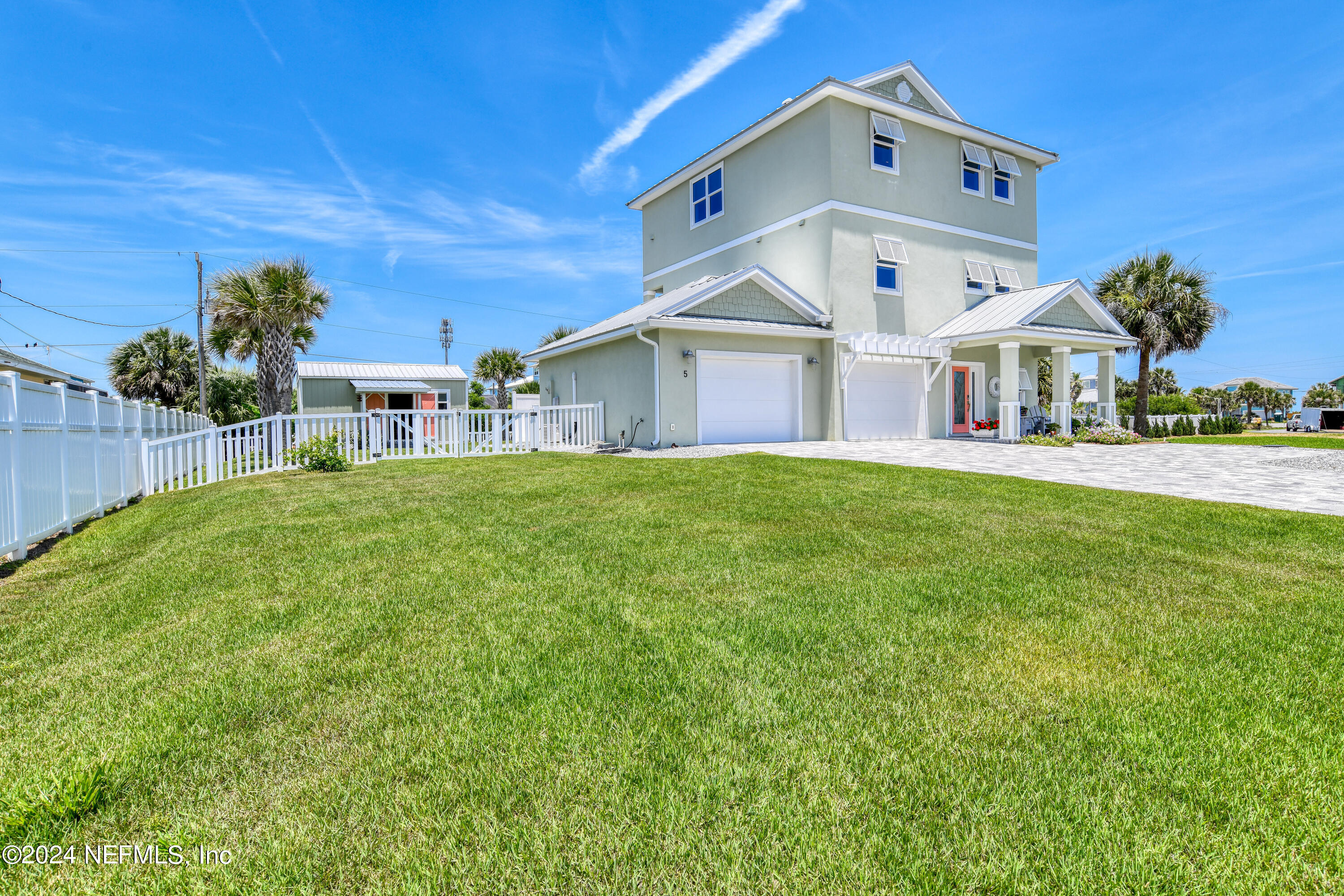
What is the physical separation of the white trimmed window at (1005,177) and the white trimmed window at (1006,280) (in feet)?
6.96

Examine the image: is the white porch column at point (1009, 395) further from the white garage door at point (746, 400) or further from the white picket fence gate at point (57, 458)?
the white picket fence gate at point (57, 458)

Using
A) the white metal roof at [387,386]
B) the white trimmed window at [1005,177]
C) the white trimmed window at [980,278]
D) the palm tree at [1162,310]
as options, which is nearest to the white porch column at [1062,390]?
the white trimmed window at [980,278]

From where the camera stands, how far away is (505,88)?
69.8 feet

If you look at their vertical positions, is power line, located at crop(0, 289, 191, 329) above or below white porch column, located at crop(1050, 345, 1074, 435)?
above

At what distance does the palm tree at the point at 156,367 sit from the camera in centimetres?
3106

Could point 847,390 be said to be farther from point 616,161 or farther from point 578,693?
point 616,161

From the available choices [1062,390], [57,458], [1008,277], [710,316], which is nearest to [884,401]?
[1062,390]

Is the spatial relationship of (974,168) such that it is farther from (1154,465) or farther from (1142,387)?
(1142,387)

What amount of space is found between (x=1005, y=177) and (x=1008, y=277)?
10.5 ft

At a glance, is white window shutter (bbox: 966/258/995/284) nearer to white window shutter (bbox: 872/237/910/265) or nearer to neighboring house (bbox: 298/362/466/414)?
white window shutter (bbox: 872/237/910/265)

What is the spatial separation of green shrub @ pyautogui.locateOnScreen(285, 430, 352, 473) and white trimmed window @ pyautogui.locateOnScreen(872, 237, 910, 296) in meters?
14.1

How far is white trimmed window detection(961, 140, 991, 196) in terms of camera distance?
1897cm

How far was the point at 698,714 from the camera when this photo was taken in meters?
2.38

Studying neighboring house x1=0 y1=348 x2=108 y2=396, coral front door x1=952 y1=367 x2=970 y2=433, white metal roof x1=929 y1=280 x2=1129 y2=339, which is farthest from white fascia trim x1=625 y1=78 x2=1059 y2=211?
neighboring house x1=0 y1=348 x2=108 y2=396
